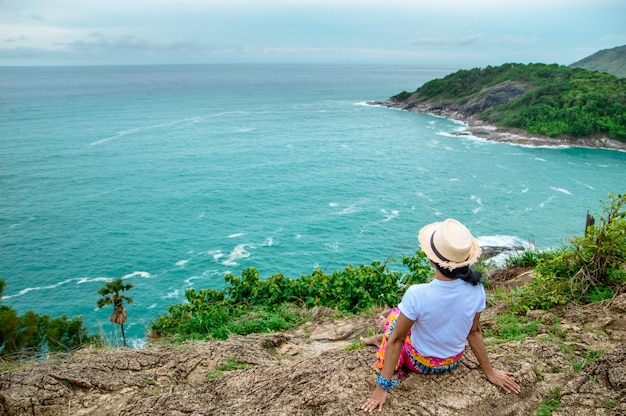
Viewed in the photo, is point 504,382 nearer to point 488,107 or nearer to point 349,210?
point 349,210

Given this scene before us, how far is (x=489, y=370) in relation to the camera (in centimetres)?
461

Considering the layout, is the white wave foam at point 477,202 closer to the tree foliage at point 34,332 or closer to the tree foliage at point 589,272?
the tree foliage at point 34,332

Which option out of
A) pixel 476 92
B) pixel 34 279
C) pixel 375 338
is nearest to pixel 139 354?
pixel 375 338

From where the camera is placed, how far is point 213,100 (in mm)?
131375

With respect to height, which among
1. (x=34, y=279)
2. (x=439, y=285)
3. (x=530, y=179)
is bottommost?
(x=34, y=279)

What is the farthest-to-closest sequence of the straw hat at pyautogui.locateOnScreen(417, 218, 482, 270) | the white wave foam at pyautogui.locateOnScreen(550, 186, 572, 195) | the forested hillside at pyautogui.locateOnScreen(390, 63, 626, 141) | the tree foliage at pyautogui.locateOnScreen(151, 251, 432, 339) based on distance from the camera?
the forested hillside at pyautogui.locateOnScreen(390, 63, 626, 141), the white wave foam at pyautogui.locateOnScreen(550, 186, 572, 195), the tree foliage at pyautogui.locateOnScreen(151, 251, 432, 339), the straw hat at pyautogui.locateOnScreen(417, 218, 482, 270)

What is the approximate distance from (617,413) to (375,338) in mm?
2631

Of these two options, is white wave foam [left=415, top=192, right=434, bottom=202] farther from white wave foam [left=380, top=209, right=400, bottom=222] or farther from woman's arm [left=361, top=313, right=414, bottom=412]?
woman's arm [left=361, top=313, right=414, bottom=412]

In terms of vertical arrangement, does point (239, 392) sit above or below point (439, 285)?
below

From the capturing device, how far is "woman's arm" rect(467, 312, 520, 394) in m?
4.48

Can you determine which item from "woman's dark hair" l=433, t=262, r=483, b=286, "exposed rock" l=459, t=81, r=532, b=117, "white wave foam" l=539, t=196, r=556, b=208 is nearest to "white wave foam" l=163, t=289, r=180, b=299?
"woman's dark hair" l=433, t=262, r=483, b=286

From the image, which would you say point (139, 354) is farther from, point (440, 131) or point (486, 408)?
point (440, 131)

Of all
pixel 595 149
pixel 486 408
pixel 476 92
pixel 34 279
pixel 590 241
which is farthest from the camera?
pixel 476 92

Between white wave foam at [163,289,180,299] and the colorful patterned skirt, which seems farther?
white wave foam at [163,289,180,299]
